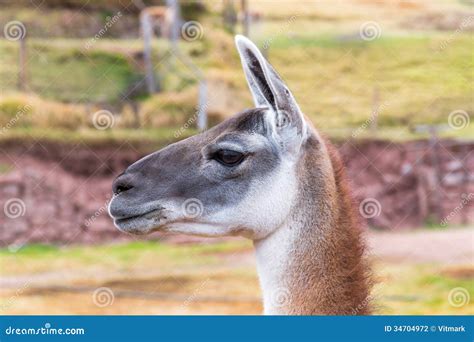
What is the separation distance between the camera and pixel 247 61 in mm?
3115

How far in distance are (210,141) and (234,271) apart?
6.19 m

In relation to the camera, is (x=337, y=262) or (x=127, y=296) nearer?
(x=337, y=262)

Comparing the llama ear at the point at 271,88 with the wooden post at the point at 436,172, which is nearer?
the llama ear at the point at 271,88

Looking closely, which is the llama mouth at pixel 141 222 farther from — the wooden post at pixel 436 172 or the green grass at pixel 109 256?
the wooden post at pixel 436 172

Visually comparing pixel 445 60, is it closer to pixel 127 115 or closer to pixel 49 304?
pixel 127 115

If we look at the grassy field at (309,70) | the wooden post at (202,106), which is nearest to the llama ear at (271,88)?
the grassy field at (309,70)

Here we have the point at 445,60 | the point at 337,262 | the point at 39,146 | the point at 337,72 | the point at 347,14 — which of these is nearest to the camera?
the point at 337,262

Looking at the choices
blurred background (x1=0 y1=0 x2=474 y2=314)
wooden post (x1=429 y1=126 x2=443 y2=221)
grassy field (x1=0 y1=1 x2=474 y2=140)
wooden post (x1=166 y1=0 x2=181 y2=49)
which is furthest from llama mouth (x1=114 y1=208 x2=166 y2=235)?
wooden post (x1=429 y1=126 x2=443 y2=221)

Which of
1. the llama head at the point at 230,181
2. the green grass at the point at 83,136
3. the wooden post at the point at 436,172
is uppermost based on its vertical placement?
the green grass at the point at 83,136

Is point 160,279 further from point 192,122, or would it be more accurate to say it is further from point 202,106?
point 202,106

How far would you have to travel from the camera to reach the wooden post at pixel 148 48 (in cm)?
998

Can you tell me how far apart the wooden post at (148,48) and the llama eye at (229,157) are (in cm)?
705

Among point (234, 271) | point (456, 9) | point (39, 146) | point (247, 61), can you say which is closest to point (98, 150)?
point (39, 146)

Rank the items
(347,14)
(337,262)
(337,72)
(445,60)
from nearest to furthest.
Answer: (337,262) < (347,14) < (445,60) < (337,72)
